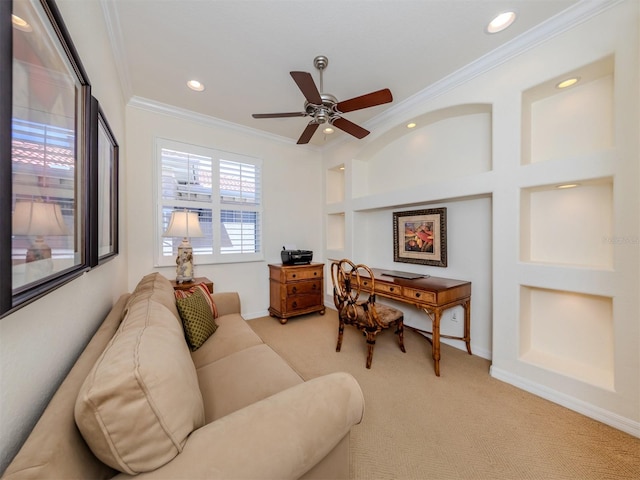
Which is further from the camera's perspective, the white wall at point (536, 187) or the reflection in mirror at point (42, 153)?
the white wall at point (536, 187)

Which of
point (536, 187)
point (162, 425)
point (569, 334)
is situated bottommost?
point (569, 334)

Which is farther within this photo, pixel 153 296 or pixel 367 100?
pixel 367 100

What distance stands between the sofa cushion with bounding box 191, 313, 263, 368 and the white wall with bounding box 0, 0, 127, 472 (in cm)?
62

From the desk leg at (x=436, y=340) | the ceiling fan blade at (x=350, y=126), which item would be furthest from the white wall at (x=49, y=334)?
the desk leg at (x=436, y=340)

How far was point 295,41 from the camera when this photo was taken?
2.01m

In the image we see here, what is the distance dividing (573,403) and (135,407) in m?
2.69

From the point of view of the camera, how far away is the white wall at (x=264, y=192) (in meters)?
2.89

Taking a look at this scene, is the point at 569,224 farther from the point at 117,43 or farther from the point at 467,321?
the point at 117,43

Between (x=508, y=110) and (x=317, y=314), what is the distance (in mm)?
3353

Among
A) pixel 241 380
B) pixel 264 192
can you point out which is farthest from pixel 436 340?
pixel 264 192

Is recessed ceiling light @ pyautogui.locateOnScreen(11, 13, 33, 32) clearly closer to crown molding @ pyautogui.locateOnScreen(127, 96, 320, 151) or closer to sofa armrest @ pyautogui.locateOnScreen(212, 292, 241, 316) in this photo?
sofa armrest @ pyautogui.locateOnScreen(212, 292, 241, 316)

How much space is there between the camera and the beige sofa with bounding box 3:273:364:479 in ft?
1.91

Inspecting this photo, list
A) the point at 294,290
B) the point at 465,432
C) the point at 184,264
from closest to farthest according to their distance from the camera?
1. the point at 465,432
2. the point at 184,264
3. the point at 294,290

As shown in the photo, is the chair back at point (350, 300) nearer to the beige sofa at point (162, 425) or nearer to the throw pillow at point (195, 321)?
the throw pillow at point (195, 321)
